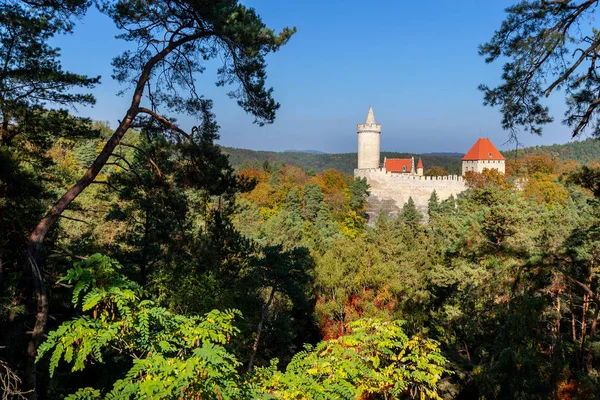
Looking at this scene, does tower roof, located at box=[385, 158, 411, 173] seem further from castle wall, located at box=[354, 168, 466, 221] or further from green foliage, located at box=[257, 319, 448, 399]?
green foliage, located at box=[257, 319, 448, 399]

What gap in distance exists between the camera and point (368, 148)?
58.2 m

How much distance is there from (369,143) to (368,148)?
73 cm

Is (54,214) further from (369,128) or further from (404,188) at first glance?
(369,128)

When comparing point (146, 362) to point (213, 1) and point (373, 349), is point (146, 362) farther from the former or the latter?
point (213, 1)

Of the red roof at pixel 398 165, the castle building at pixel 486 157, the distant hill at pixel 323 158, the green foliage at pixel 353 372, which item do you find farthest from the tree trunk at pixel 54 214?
the distant hill at pixel 323 158

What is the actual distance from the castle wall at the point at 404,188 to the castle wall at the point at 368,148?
638 centimetres

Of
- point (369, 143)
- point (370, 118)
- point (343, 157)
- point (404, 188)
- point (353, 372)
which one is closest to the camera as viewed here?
point (353, 372)

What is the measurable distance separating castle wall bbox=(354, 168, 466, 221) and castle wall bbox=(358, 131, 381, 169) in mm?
6376

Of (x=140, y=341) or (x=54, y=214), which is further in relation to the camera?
(x=54, y=214)

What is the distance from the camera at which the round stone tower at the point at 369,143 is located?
58.0 meters

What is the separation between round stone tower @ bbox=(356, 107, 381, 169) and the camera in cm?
5803

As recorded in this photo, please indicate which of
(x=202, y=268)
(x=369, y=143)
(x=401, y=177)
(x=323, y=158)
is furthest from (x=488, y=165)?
(x=323, y=158)

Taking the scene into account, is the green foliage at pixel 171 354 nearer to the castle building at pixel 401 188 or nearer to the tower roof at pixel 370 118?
the castle building at pixel 401 188

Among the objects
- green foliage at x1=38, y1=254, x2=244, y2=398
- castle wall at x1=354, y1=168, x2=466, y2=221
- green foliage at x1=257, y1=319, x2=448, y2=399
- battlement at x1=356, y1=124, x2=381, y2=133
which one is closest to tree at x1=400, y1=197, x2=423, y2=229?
castle wall at x1=354, y1=168, x2=466, y2=221
